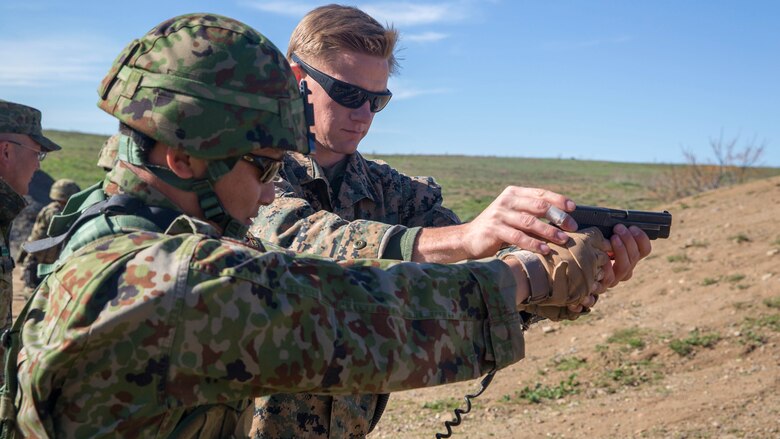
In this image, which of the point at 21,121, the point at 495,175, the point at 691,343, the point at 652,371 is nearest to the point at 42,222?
the point at 21,121

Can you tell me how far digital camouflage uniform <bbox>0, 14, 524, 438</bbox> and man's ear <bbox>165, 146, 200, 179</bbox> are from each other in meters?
0.04

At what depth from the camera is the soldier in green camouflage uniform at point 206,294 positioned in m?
1.96

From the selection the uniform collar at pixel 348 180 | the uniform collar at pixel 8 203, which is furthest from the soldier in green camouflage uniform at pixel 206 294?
the uniform collar at pixel 8 203

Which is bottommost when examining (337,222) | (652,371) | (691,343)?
(652,371)

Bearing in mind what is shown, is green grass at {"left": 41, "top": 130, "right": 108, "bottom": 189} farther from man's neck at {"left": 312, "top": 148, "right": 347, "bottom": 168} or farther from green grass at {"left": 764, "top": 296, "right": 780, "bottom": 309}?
man's neck at {"left": 312, "top": 148, "right": 347, "bottom": 168}

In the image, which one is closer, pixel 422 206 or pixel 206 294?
pixel 206 294

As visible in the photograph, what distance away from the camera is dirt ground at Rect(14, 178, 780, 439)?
7.27m

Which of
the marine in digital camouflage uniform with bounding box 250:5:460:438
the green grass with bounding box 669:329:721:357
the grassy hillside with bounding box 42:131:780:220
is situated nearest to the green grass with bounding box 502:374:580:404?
the green grass with bounding box 669:329:721:357

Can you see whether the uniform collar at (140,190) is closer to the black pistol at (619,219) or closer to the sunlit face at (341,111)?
the black pistol at (619,219)

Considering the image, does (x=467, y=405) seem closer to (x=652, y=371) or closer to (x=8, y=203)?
(x=8, y=203)

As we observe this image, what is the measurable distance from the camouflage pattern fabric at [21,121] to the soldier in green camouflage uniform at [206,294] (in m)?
4.77

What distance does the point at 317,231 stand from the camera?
10.9 ft

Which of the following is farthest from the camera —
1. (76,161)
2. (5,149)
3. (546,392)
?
(76,161)

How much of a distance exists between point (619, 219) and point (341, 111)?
51.4 inches
